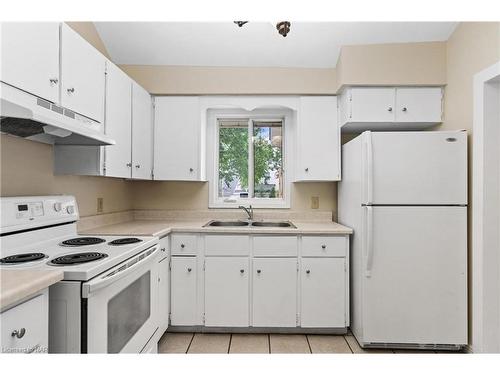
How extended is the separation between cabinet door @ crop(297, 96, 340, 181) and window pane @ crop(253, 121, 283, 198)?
1.54 feet

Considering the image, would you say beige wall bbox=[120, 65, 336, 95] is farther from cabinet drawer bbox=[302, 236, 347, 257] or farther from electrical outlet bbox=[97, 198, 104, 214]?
cabinet drawer bbox=[302, 236, 347, 257]

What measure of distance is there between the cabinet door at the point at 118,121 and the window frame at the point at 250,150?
0.96 m

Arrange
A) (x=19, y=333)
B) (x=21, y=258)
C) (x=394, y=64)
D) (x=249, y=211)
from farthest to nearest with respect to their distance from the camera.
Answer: (x=249, y=211), (x=394, y=64), (x=21, y=258), (x=19, y=333)

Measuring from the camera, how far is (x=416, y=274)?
2197 millimetres

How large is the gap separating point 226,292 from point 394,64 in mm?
2352

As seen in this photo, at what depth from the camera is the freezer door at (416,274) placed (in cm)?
218

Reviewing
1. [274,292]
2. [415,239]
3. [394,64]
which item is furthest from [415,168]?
[274,292]

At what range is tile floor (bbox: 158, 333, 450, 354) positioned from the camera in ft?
7.31

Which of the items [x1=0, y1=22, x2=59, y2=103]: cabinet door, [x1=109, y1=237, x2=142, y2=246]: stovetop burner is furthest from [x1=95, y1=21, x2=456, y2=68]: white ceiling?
[x1=109, y1=237, x2=142, y2=246]: stovetop burner

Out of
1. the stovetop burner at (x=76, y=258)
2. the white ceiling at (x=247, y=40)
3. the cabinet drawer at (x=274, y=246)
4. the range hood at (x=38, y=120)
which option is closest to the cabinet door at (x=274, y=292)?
the cabinet drawer at (x=274, y=246)

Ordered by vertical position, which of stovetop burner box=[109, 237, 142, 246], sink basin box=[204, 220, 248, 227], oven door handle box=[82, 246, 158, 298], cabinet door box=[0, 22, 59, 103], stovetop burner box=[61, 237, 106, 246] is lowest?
oven door handle box=[82, 246, 158, 298]

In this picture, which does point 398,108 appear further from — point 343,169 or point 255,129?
point 255,129

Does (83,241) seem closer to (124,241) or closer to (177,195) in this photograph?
(124,241)

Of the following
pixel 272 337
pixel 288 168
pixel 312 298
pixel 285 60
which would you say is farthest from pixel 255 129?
pixel 272 337
